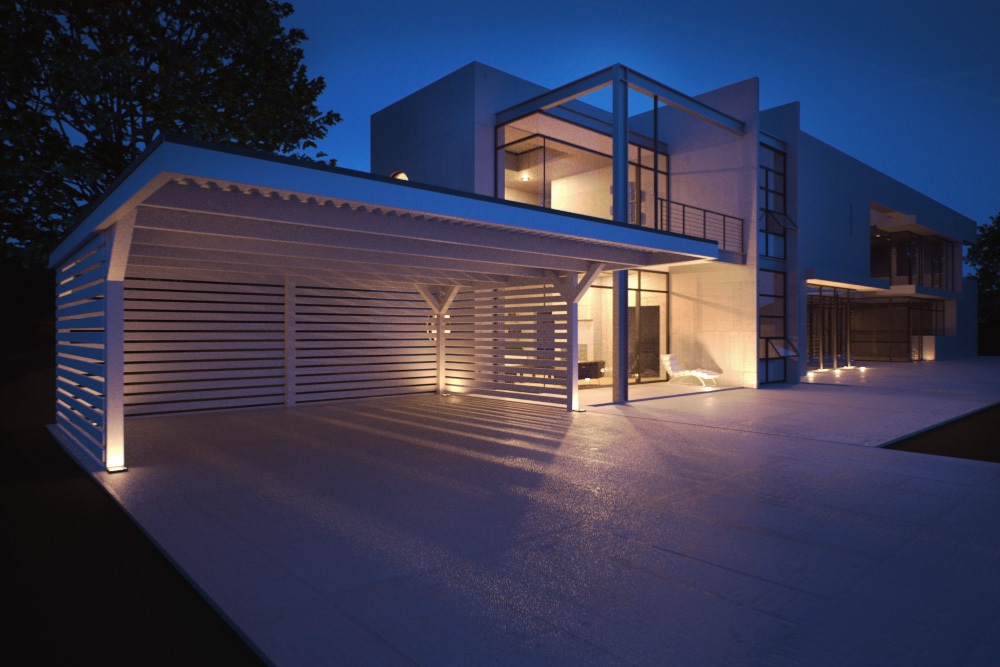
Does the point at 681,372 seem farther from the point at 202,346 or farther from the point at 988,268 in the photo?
the point at 988,268

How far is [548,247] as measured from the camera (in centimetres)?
804

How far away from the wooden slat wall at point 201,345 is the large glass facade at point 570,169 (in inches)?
271

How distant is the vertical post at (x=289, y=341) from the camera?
1109 centimetres

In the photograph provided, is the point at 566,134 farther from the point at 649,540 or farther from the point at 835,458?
the point at 649,540

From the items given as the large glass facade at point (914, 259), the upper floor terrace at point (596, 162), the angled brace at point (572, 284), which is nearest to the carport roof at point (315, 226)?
the angled brace at point (572, 284)

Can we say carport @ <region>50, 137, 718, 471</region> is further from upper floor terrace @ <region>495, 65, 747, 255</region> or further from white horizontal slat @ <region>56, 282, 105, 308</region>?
upper floor terrace @ <region>495, 65, 747, 255</region>

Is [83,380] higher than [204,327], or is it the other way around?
[204,327]

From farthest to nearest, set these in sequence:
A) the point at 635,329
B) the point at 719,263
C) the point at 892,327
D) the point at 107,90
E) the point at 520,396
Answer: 1. the point at 892,327
2. the point at 635,329
3. the point at 719,263
4. the point at 520,396
5. the point at 107,90

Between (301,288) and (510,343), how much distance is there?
4.22 meters

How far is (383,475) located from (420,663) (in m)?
3.42

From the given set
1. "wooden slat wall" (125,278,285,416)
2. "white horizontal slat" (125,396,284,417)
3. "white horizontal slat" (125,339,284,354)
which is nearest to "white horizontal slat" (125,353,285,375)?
"wooden slat wall" (125,278,285,416)

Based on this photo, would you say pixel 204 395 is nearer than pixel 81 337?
No

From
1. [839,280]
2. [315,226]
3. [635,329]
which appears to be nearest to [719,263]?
[635,329]

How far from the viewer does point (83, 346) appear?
7.29 meters
